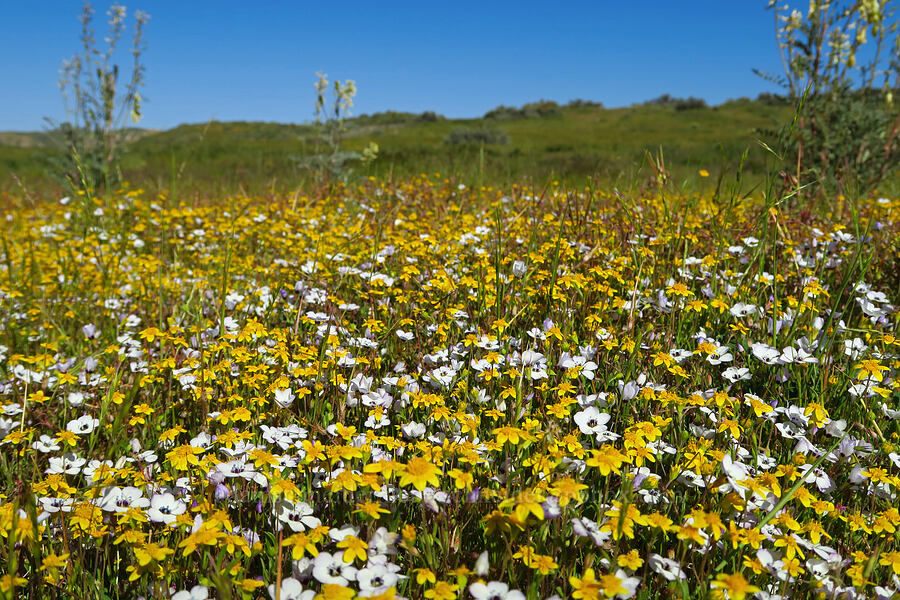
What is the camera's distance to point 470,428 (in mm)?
1871

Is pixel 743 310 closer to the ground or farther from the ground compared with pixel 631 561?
farther from the ground

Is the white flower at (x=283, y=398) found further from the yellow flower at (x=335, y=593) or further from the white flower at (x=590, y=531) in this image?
the white flower at (x=590, y=531)

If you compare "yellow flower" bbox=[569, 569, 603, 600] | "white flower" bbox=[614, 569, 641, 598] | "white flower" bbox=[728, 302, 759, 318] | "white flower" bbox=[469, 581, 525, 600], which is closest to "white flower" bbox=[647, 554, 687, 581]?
"white flower" bbox=[614, 569, 641, 598]

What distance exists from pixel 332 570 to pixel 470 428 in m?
0.62

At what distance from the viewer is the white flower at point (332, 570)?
4.58ft

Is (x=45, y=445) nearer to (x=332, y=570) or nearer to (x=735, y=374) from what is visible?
(x=332, y=570)

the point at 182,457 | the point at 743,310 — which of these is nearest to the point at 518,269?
the point at 743,310

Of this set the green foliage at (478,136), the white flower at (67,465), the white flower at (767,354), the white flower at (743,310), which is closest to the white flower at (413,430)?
the white flower at (67,465)

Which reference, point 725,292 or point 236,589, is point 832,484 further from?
point 236,589

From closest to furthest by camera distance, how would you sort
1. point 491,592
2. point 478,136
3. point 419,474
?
point 491,592 < point 419,474 < point 478,136

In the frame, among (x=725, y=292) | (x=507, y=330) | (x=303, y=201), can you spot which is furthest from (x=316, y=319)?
(x=303, y=201)

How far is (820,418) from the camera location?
2102 mm

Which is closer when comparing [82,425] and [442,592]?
[442,592]

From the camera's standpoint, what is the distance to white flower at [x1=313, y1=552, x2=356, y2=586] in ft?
4.58
